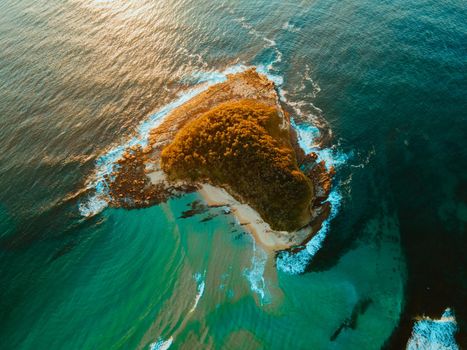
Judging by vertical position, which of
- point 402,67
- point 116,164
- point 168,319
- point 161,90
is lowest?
point 168,319

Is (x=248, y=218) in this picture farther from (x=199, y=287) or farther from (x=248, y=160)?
(x=199, y=287)

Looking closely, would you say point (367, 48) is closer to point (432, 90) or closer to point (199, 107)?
point (432, 90)

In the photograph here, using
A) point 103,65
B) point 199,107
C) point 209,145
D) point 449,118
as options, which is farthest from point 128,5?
point 449,118

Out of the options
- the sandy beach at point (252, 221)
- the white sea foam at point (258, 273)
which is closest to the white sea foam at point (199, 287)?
the white sea foam at point (258, 273)

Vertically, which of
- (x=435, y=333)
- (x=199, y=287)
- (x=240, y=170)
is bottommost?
(x=199, y=287)

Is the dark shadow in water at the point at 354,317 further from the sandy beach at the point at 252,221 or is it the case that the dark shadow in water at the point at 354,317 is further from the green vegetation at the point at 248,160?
the green vegetation at the point at 248,160

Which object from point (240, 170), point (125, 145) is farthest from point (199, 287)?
point (125, 145)
